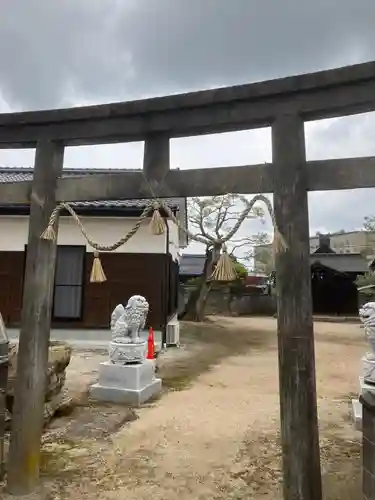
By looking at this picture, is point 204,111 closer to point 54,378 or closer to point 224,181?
point 224,181

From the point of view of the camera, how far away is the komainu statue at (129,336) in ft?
20.3

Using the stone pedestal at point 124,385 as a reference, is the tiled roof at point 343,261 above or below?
above

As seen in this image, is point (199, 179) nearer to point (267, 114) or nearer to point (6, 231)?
point (267, 114)

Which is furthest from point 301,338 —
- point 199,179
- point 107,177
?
point 107,177

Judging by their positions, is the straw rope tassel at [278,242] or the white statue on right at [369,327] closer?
the straw rope tassel at [278,242]

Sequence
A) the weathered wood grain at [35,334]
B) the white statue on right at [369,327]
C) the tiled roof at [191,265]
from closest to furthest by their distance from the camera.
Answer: the weathered wood grain at [35,334] < the white statue on right at [369,327] < the tiled roof at [191,265]

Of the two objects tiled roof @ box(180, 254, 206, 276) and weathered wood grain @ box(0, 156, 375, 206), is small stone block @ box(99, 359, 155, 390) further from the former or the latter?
tiled roof @ box(180, 254, 206, 276)

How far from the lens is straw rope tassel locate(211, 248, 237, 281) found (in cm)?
296

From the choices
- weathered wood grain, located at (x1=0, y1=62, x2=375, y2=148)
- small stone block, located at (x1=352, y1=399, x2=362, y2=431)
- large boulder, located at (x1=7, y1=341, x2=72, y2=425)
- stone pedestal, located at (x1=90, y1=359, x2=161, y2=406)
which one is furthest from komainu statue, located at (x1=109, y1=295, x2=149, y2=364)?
weathered wood grain, located at (x1=0, y1=62, x2=375, y2=148)

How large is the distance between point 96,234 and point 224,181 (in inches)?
322

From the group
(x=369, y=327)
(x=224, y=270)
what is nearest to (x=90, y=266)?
(x=369, y=327)

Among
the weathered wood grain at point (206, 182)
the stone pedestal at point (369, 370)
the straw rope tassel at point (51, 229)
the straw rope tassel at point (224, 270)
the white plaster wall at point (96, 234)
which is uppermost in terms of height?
the white plaster wall at point (96, 234)

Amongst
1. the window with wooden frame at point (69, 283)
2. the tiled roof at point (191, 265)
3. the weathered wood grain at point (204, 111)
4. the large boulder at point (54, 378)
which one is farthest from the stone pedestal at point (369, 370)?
the tiled roof at point (191, 265)

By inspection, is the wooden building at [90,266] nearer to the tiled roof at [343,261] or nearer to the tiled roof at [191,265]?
the tiled roof at [191,265]
